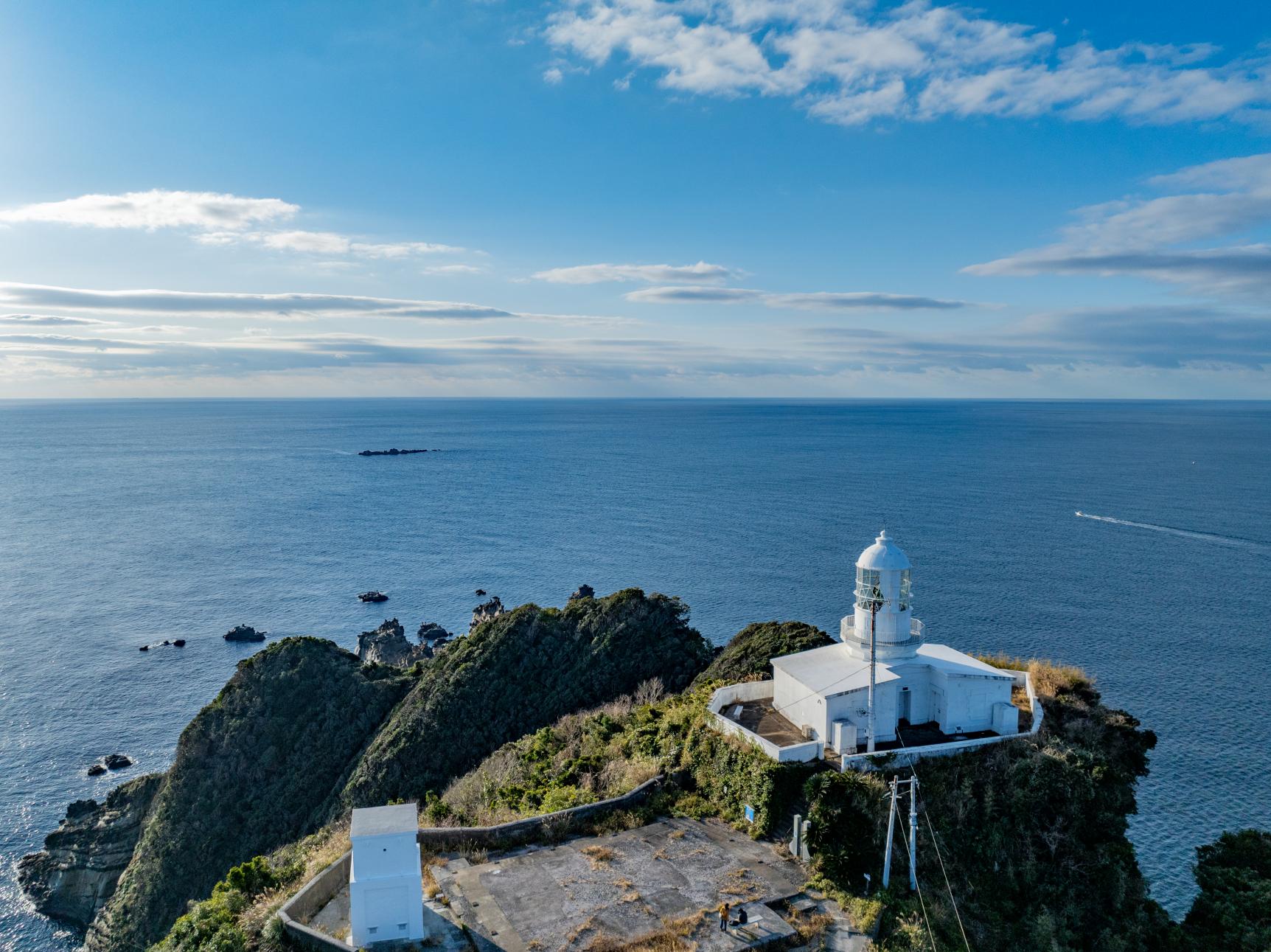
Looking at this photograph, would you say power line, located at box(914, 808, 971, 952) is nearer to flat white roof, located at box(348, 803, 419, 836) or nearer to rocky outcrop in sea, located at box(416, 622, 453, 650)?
flat white roof, located at box(348, 803, 419, 836)

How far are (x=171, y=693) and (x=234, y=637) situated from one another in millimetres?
8905

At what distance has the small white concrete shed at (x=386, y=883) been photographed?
16.1 m

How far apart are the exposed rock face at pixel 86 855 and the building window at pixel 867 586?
34637mm

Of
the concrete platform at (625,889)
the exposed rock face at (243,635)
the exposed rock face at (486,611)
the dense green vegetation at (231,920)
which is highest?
the concrete platform at (625,889)

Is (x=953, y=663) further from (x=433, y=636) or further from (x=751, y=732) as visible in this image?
(x=433, y=636)

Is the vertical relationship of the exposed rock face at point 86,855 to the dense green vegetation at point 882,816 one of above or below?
below

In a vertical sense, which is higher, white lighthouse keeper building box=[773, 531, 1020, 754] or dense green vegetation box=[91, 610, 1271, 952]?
white lighthouse keeper building box=[773, 531, 1020, 754]

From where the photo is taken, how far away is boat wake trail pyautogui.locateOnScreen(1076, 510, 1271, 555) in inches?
3036

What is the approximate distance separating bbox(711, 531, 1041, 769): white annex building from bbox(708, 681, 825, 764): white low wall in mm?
39

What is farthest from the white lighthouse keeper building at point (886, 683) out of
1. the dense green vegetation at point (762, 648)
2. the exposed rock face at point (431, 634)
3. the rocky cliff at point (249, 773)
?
the exposed rock face at point (431, 634)

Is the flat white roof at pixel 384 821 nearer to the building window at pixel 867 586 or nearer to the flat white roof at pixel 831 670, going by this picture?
the flat white roof at pixel 831 670

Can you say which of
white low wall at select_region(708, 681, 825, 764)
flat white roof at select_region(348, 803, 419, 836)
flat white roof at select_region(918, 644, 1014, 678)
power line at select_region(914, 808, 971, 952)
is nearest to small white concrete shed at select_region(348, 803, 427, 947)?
flat white roof at select_region(348, 803, 419, 836)

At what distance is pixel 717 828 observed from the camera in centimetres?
2247

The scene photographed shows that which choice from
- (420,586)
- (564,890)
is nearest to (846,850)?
(564,890)
